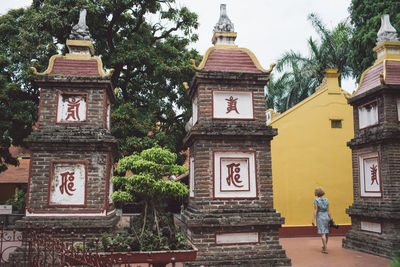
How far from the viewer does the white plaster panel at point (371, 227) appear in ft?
31.2

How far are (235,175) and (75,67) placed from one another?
16.4 ft

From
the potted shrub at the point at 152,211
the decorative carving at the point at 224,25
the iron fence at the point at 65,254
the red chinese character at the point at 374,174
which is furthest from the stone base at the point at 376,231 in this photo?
the decorative carving at the point at 224,25

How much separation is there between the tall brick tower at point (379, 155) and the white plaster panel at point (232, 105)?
3.79m

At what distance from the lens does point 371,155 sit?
9.95m

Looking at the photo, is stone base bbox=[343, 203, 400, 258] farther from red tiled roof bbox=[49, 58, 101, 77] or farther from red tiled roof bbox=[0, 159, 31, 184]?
red tiled roof bbox=[0, 159, 31, 184]

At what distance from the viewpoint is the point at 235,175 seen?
8.30m

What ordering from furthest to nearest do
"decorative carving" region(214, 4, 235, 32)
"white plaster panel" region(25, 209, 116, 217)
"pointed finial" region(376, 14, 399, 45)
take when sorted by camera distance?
1. "pointed finial" region(376, 14, 399, 45)
2. "decorative carving" region(214, 4, 235, 32)
3. "white plaster panel" region(25, 209, 116, 217)

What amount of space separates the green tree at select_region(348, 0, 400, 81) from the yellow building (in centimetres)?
222

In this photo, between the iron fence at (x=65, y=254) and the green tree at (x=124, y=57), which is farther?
the green tree at (x=124, y=57)

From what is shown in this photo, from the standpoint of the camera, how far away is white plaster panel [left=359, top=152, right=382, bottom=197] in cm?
967

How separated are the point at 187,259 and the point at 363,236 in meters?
6.25

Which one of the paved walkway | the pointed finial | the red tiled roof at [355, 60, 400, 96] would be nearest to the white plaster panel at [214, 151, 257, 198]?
the paved walkway

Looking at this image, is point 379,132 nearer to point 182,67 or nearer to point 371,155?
point 371,155

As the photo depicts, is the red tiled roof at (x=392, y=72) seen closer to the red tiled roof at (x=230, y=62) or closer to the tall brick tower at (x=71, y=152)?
the red tiled roof at (x=230, y=62)
